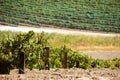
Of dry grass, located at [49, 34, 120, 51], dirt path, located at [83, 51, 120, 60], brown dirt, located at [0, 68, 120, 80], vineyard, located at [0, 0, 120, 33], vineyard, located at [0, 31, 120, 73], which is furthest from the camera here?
vineyard, located at [0, 0, 120, 33]

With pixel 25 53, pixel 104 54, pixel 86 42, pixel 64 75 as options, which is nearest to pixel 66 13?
pixel 86 42

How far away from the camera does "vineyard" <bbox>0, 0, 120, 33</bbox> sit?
1917 inches

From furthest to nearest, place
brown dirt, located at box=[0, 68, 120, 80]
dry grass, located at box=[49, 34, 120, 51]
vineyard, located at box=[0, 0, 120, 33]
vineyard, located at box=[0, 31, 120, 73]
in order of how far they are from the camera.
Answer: vineyard, located at box=[0, 0, 120, 33]
dry grass, located at box=[49, 34, 120, 51]
vineyard, located at box=[0, 31, 120, 73]
brown dirt, located at box=[0, 68, 120, 80]

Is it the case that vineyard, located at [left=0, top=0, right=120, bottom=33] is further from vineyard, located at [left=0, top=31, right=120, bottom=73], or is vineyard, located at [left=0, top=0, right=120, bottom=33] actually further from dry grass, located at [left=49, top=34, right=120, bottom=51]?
vineyard, located at [left=0, top=31, right=120, bottom=73]

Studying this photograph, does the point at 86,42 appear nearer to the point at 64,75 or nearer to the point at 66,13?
the point at 66,13

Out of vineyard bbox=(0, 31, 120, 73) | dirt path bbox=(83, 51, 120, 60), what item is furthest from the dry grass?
vineyard bbox=(0, 31, 120, 73)

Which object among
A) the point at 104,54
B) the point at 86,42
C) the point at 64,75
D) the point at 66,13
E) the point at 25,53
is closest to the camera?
the point at 64,75

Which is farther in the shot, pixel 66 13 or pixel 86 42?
pixel 66 13

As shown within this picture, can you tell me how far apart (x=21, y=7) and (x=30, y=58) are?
38.5m

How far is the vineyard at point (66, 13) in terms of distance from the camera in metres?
48.7

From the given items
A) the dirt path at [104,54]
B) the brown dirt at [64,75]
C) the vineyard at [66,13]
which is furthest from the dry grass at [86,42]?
Answer: the brown dirt at [64,75]

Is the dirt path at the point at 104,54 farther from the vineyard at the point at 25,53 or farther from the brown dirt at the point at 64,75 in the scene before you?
the brown dirt at the point at 64,75

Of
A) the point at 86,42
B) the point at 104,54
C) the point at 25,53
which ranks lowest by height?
the point at 86,42

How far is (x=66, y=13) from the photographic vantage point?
52062mm
